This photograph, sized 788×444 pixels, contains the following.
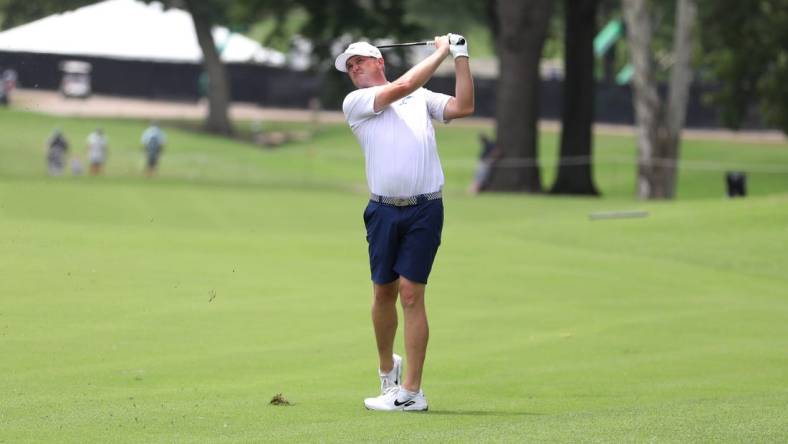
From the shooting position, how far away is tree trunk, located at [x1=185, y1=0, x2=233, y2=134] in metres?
63.6

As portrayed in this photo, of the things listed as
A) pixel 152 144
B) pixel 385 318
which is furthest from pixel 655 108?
pixel 385 318

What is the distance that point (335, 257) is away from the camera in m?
19.9

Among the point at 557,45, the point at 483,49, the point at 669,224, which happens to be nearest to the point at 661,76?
the point at 557,45

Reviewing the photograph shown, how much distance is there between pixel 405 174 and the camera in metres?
8.85

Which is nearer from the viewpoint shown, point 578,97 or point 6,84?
point 578,97

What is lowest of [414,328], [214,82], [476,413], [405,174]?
[214,82]

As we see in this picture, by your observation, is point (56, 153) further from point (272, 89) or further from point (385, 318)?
point (385, 318)

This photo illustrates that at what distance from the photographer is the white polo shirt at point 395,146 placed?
29.1 feet

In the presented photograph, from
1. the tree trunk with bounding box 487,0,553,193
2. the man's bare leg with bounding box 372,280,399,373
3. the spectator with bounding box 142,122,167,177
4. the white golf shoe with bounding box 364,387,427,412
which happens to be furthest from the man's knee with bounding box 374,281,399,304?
the spectator with bounding box 142,122,167,177

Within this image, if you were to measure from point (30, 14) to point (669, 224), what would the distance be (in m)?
14.1

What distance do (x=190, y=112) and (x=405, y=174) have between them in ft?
235

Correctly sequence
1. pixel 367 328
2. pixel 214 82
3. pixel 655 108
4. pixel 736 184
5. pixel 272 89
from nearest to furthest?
1. pixel 367 328
2. pixel 736 184
3. pixel 655 108
4. pixel 214 82
5. pixel 272 89

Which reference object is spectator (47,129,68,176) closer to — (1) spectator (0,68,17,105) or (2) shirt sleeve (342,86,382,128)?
(1) spectator (0,68,17,105)

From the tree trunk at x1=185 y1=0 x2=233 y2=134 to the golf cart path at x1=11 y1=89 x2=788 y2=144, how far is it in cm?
573
